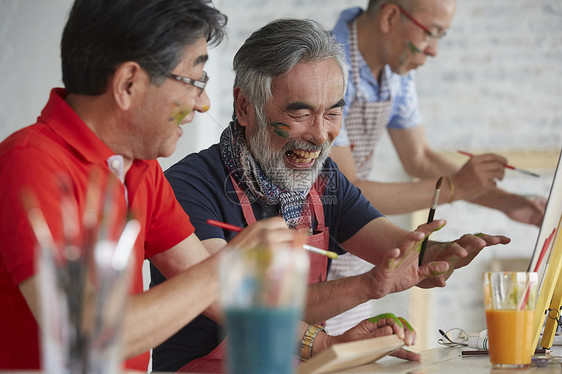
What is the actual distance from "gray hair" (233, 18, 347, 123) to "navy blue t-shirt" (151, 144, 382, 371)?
0.14 m

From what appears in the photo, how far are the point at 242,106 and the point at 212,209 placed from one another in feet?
0.77

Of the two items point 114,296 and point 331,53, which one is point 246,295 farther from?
point 331,53

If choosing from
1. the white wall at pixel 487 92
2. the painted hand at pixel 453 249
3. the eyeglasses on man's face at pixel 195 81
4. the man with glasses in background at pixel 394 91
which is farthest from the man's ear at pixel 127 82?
the white wall at pixel 487 92

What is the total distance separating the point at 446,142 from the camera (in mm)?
3824

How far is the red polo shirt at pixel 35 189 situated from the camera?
913mm

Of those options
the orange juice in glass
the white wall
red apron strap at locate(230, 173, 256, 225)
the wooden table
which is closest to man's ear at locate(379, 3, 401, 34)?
red apron strap at locate(230, 173, 256, 225)

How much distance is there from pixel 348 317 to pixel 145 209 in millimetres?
460

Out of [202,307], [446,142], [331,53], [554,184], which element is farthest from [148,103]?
[446,142]

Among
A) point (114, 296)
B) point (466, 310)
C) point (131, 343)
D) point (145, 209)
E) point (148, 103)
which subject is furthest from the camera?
point (466, 310)

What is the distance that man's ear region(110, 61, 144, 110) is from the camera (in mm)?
1057

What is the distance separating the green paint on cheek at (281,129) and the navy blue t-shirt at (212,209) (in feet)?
0.39

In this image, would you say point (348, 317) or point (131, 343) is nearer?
point (131, 343)

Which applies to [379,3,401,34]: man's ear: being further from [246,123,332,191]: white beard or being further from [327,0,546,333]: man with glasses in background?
[246,123,332,191]: white beard

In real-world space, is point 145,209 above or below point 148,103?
below
